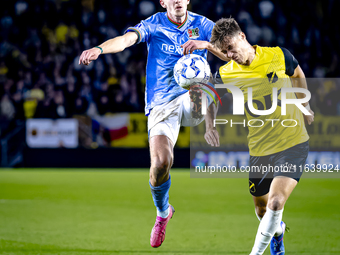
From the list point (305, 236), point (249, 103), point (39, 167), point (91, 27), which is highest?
point (91, 27)

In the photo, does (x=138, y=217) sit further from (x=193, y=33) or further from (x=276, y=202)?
(x=276, y=202)

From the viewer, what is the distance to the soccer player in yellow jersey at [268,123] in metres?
4.03

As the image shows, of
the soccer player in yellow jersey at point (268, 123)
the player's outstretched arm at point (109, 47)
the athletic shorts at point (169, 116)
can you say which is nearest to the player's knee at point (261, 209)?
the soccer player in yellow jersey at point (268, 123)

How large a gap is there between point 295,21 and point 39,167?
9573mm

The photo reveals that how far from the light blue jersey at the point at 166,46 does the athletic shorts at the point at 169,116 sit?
2.3 inches

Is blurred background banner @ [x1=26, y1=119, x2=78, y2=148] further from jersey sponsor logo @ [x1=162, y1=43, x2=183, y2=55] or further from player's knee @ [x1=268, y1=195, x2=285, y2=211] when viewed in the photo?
player's knee @ [x1=268, y1=195, x2=285, y2=211]

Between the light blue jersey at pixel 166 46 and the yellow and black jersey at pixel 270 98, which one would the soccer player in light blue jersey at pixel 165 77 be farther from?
the yellow and black jersey at pixel 270 98

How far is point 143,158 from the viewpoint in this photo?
12773 millimetres

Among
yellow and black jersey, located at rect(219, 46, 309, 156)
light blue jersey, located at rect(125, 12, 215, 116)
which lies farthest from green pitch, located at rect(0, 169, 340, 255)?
light blue jersey, located at rect(125, 12, 215, 116)

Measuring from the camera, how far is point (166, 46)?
4.93 meters

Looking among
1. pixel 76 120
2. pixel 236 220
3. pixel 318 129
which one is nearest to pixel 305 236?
pixel 236 220

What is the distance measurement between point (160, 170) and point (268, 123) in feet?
3.93

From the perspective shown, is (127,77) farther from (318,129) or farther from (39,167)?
(318,129)

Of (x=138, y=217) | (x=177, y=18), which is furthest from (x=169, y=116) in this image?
(x=138, y=217)
